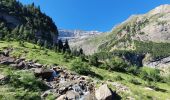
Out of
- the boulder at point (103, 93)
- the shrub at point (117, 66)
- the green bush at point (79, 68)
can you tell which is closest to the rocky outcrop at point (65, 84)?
the boulder at point (103, 93)

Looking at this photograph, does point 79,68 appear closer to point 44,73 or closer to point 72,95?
point 44,73

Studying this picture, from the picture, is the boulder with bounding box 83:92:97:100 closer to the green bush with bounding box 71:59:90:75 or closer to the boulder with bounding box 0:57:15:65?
the green bush with bounding box 71:59:90:75

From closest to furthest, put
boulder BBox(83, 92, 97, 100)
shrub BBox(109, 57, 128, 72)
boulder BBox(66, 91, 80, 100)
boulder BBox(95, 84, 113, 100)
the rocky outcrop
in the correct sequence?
boulder BBox(66, 91, 80, 100) → boulder BBox(95, 84, 113, 100) → the rocky outcrop → boulder BBox(83, 92, 97, 100) → shrub BBox(109, 57, 128, 72)

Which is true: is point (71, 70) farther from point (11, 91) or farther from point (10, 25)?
point (10, 25)

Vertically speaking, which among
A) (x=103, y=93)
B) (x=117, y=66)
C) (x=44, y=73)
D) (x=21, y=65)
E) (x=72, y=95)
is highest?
(x=21, y=65)

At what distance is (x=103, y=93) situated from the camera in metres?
70.7

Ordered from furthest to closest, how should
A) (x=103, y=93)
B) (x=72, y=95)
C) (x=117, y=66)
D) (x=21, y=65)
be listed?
(x=117, y=66) < (x=21, y=65) < (x=103, y=93) < (x=72, y=95)

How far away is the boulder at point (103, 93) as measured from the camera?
69.6 meters

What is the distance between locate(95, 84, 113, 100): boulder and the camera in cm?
6962

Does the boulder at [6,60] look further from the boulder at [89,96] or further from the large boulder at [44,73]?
the boulder at [89,96]

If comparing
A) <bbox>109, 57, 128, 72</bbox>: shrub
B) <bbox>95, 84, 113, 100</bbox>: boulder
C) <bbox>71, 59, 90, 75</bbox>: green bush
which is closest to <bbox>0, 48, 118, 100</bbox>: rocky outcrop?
<bbox>95, 84, 113, 100</bbox>: boulder

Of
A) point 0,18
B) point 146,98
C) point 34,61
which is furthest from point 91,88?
point 0,18

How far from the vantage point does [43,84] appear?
74688mm

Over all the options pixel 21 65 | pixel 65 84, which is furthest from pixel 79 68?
pixel 65 84
